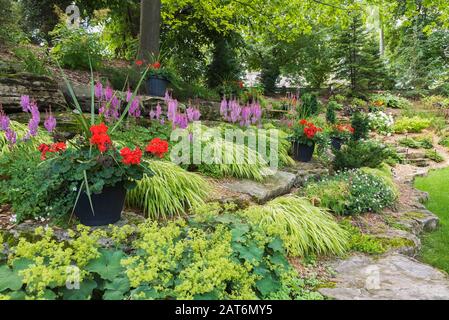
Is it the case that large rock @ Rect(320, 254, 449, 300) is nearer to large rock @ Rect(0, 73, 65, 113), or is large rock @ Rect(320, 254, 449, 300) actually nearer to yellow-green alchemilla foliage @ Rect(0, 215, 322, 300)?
yellow-green alchemilla foliage @ Rect(0, 215, 322, 300)

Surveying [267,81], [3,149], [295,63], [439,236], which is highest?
[295,63]

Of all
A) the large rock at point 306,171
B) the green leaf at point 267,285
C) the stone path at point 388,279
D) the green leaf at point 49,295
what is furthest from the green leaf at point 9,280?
the large rock at point 306,171

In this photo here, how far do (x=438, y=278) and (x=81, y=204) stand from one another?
2864 millimetres

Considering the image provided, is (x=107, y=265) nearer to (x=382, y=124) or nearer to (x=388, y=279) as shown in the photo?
(x=388, y=279)

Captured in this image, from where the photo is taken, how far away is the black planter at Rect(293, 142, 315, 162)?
5.95m

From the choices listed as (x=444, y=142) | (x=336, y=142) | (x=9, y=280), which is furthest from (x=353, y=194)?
(x=444, y=142)

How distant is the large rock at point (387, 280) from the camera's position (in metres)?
2.51

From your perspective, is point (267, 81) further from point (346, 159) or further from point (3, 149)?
point (3, 149)

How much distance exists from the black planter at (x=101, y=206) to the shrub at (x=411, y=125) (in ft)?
34.5

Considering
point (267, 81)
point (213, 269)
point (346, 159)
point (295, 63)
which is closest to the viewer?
point (213, 269)

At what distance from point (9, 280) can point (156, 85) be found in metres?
5.00

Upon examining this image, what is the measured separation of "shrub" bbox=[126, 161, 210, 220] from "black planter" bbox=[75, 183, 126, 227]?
1.33 feet

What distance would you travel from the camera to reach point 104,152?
8.70 feet

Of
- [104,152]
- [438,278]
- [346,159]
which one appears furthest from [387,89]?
[104,152]
